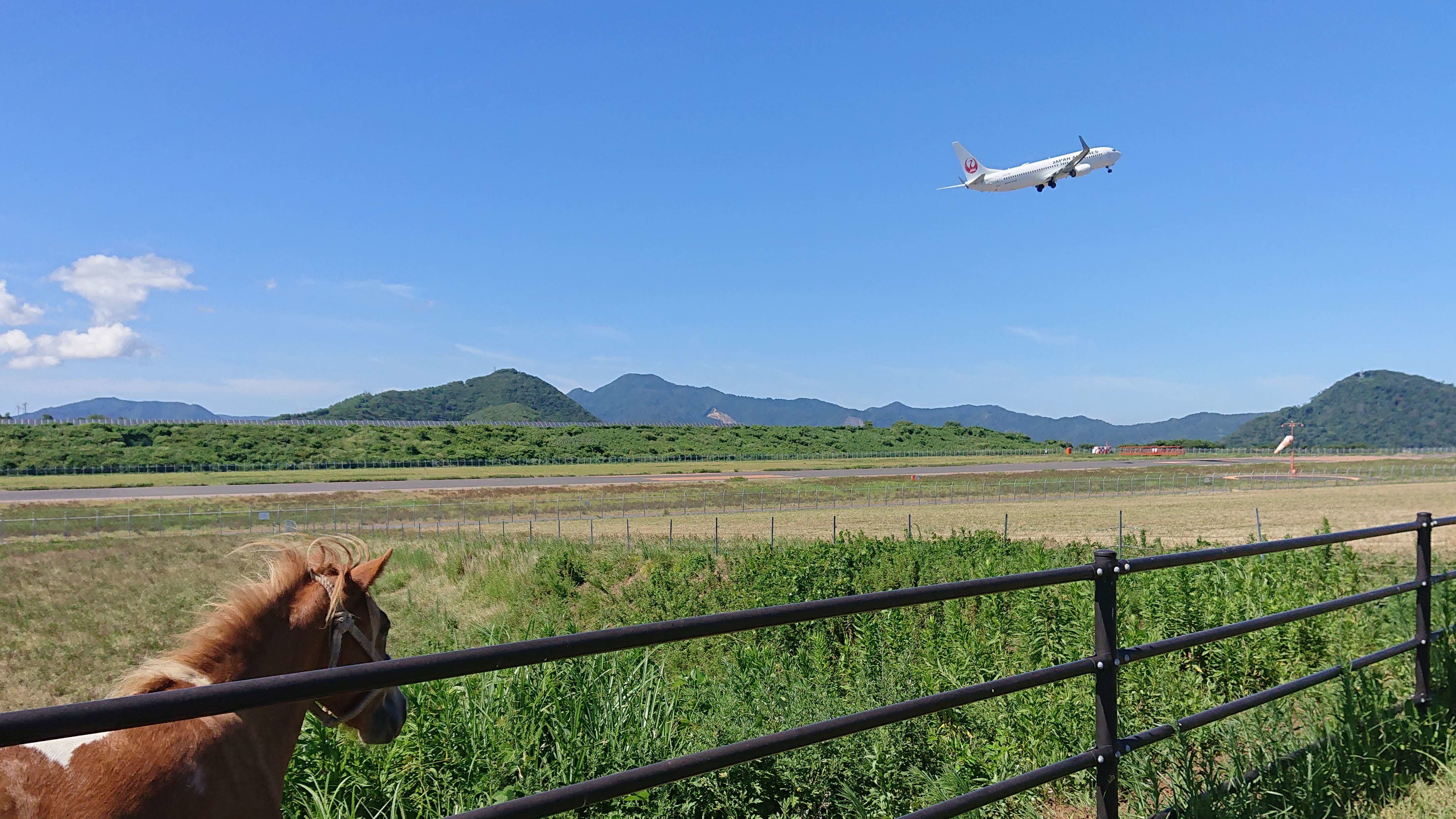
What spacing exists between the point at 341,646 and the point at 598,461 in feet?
324

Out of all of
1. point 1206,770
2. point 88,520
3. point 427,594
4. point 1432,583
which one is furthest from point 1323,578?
point 88,520

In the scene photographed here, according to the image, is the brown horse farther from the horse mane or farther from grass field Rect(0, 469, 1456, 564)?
grass field Rect(0, 469, 1456, 564)

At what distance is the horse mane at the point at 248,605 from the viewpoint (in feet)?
8.80

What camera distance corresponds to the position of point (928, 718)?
5.86m

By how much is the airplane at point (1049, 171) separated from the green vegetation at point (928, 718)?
5202cm

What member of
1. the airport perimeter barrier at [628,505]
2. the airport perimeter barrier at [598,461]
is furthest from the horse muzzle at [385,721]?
the airport perimeter barrier at [598,461]

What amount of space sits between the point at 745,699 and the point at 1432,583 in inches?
169

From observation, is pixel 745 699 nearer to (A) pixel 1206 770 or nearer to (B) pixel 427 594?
(A) pixel 1206 770

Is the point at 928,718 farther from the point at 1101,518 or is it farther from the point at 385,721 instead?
the point at 1101,518

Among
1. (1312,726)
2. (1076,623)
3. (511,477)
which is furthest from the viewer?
(511,477)

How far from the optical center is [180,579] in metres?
23.5

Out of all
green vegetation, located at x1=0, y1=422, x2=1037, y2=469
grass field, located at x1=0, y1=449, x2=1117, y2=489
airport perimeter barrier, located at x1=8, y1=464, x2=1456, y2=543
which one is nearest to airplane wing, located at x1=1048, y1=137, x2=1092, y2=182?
airport perimeter barrier, located at x1=8, y1=464, x2=1456, y2=543

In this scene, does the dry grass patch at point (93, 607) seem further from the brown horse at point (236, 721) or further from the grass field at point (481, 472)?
the grass field at point (481, 472)

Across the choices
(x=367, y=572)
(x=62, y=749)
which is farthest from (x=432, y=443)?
(x=62, y=749)
